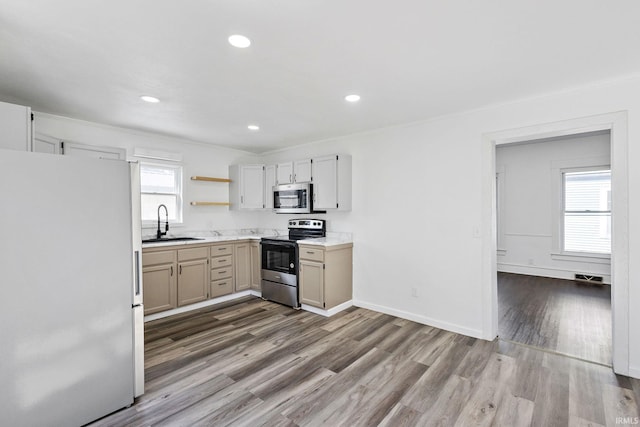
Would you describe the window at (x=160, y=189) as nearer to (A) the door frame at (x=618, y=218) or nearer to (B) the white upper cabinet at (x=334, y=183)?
(B) the white upper cabinet at (x=334, y=183)

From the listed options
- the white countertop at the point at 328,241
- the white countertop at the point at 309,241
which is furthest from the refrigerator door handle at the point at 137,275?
the white countertop at the point at 328,241

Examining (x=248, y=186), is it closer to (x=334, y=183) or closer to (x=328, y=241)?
(x=334, y=183)

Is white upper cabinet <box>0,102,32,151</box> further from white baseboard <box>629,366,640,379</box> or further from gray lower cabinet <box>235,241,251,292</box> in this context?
white baseboard <box>629,366,640,379</box>

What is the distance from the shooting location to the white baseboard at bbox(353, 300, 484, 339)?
328 cm

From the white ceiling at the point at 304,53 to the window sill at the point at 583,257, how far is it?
4216 mm

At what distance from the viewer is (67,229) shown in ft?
6.09

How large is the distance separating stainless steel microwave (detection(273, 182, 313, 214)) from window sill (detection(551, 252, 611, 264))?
4818mm

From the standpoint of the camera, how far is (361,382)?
242 cm

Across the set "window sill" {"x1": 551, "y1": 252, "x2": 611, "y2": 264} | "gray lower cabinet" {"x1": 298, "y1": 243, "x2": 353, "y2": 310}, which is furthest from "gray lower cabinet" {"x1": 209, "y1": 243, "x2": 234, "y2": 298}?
"window sill" {"x1": 551, "y1": 252, "x2": 611, "y2": 264}

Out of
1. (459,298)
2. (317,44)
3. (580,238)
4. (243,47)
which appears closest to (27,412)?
(243,47)

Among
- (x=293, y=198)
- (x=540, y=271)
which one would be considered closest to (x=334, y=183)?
(x=293, y=198)

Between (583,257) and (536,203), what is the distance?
120cm

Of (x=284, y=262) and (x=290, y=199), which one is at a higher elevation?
(x=290, y=199)

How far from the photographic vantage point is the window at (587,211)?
525cm
